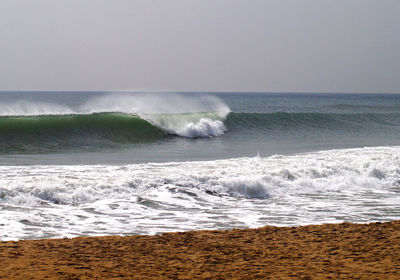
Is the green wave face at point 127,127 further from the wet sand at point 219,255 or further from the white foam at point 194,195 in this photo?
the wet sand at point 219,255

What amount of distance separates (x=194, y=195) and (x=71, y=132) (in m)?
13.0

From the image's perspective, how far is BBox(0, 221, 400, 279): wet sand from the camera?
5176mm

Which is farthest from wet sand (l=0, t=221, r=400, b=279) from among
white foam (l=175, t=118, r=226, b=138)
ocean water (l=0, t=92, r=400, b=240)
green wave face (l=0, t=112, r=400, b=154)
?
white foam (l=175, t=118, r=226, b=138)

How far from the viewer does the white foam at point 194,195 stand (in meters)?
7.93

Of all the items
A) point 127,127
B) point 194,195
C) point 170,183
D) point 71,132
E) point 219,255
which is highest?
point 127,127

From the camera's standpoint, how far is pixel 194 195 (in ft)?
32.8

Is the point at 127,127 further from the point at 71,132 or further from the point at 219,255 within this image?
the point at 219,255

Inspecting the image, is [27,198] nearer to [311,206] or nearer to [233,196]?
[233,196]

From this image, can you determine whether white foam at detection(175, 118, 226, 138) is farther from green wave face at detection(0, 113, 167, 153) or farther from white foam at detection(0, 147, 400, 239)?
white foam at detection(0, 147, 400, 239)

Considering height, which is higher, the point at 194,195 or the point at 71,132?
the point at 71,132

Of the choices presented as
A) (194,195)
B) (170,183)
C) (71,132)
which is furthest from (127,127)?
(194,195)

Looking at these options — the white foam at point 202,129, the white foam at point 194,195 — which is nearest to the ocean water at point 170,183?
the white foam at point 194,195

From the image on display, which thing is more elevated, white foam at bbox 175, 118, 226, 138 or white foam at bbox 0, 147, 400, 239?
white foam at bbox 175, 118, 226, 138

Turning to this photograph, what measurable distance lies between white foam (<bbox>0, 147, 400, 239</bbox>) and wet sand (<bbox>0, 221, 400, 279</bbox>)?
35.2 inches
